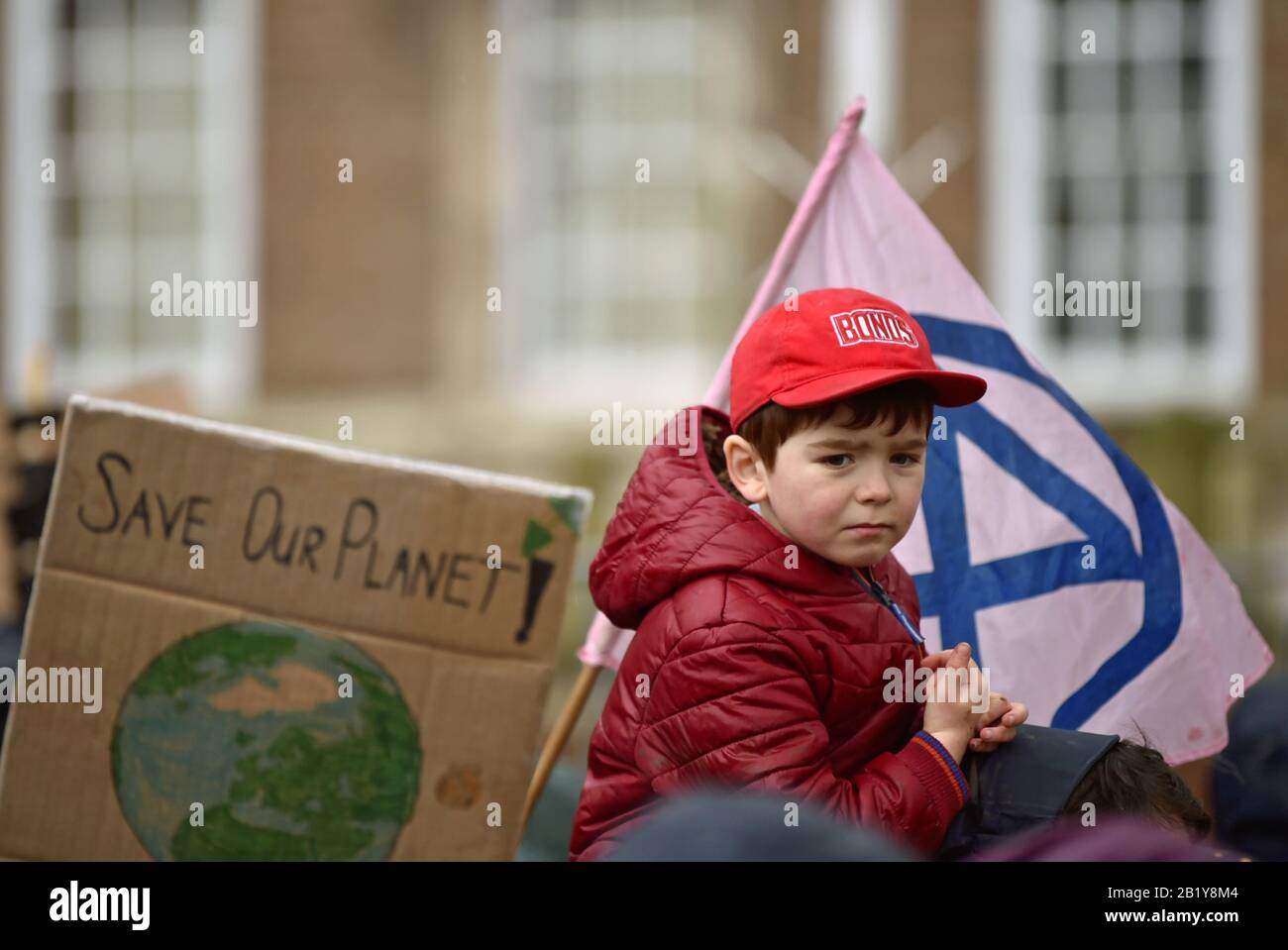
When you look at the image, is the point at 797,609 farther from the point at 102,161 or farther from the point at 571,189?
the point at 102,161

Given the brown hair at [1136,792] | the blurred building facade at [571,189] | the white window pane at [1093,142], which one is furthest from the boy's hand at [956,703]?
the white window pane at [1093,142]

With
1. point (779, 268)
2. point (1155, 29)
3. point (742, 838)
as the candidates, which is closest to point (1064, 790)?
point (742, 838)

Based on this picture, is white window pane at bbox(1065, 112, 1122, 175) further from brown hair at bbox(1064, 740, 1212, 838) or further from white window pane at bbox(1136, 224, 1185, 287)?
brown hair at bbox(1064, 740, 1212, 838)

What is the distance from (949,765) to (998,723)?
0.12m

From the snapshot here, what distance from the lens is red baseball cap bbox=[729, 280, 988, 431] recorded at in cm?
183

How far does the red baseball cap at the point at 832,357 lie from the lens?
72.2 inches

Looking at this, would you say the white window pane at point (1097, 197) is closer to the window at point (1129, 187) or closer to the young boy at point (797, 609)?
the window at point (1129, 187)

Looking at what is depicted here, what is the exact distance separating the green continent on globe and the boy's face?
73cm

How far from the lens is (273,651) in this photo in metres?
2.21

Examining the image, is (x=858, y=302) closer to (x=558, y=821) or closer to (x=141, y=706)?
(x=141, y=706)

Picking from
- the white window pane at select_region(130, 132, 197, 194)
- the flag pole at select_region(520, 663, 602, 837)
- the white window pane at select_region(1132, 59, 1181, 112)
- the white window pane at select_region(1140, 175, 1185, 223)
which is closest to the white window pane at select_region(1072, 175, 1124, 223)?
the white window pane at select_region(1140, 175, 1185, 223)

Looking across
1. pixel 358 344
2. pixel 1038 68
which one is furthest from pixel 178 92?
pixel 1038 68

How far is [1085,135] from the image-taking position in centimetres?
879
